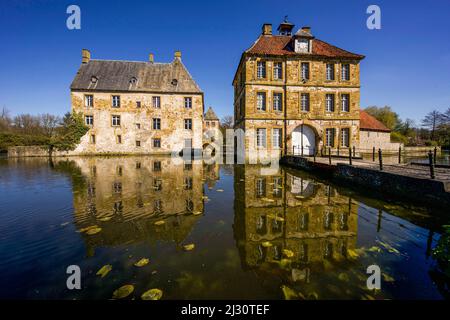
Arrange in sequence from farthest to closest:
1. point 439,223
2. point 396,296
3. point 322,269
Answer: point 439,223
point 322,269
point 396,296

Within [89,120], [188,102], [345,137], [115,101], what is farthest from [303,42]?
[89,120]

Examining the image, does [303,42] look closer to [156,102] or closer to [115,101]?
[156,102]

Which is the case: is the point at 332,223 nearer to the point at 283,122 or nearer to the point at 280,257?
the point at 280,257

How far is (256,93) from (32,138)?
35669mm

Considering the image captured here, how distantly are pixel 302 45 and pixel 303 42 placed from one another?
1.03 feet

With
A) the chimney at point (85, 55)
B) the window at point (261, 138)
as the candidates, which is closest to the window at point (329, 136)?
the window at point (261, 138)

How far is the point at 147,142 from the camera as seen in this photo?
2584 cm

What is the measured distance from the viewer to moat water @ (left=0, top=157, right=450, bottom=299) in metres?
2.58

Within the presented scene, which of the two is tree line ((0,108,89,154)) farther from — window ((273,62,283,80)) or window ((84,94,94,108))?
window ((273,62,283,80))

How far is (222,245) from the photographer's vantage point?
3.68 meters

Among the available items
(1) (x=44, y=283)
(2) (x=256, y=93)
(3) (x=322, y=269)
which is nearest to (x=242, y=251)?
(3) (x=322, y=269)

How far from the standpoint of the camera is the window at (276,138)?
1911 centimetres

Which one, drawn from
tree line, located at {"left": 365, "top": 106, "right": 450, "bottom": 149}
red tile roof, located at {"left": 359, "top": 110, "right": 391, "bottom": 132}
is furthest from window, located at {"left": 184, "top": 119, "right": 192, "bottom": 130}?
tree line, located at {"left": 365, "top": 106, "right": 450, "bottom": 149}

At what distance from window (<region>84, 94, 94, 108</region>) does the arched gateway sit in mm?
24583
